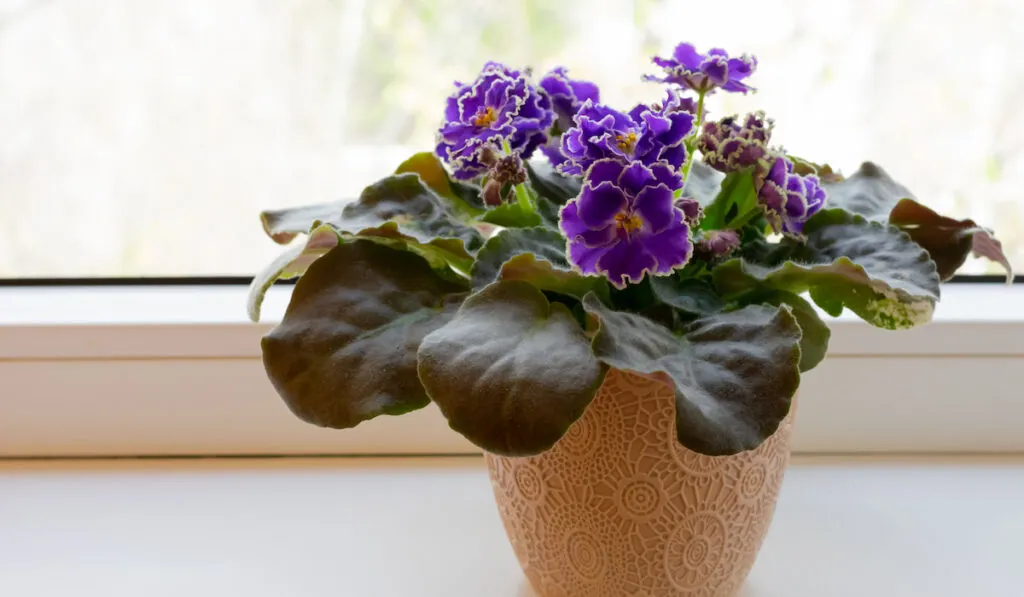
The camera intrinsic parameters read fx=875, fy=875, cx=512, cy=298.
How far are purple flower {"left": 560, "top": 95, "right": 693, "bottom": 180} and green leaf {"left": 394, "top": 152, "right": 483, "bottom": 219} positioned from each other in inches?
8.0

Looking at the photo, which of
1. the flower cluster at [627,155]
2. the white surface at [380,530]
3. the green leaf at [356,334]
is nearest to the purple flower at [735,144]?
the flower cluster at [627,155]

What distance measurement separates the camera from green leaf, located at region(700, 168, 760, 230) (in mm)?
692

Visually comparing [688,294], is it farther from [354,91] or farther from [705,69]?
[354,91]

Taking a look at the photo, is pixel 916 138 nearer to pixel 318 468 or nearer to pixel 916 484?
pixel 916 484

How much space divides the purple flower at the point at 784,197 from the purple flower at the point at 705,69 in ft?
0.27

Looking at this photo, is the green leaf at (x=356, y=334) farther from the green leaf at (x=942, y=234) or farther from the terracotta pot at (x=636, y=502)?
the green leaf at (x=942, y=234)

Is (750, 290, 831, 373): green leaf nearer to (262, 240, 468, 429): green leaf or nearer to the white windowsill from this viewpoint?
(262, 240, 468, 429): green leaf

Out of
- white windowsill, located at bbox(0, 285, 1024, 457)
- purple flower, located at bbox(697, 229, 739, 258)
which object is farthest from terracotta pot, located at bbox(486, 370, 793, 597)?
white windowsill, located at bbox(0, 285, 1024, 457)

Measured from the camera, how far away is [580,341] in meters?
0.54

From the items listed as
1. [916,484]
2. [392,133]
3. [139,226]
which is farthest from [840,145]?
[139,226]

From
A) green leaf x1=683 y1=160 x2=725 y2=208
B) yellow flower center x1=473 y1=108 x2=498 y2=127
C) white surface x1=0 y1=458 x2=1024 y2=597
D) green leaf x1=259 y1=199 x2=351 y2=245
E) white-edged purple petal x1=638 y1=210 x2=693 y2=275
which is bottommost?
white surface x1=0 y1=458 x2=1024 y2=597

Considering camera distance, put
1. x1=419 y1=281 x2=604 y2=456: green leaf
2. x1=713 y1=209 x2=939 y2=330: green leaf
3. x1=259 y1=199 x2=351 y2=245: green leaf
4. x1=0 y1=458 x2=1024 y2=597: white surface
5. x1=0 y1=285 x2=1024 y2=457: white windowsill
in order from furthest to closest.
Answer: x1=0 y1=285 x2=1024 y2=457: white windowsill → x1=0 y1=458 x2=1024 y2=597: white surface → x1=259 y1=199 x2=351 y2=245: green leaf → x1=713 y1=209 x2=939 y2=330: green leaf → x1=419 y1=281 x2=604 y2=456: green leaf

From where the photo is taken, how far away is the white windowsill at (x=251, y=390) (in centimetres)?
104

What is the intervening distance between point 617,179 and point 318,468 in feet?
2.17
